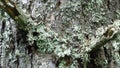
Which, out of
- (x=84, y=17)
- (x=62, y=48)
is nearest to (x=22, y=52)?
(x=62, y=48)

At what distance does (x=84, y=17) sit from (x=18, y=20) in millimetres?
254

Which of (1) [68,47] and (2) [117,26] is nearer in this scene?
(2) [117,26]

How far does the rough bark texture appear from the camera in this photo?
897 millimetres

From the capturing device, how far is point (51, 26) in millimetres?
909

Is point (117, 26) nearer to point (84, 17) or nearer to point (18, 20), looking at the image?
point (84, 17)

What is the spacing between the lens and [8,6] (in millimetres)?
803

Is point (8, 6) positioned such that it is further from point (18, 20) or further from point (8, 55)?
point (8, 55)

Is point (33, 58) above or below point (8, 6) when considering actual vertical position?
below

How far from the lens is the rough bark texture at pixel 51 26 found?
897 millimetres

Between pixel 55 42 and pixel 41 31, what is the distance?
64 millimetres

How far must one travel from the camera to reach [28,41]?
90 cm

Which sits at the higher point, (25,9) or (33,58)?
(25,9)

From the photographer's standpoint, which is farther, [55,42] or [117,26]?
[55,42]

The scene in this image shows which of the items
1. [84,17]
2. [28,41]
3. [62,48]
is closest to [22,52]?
[28,41]
